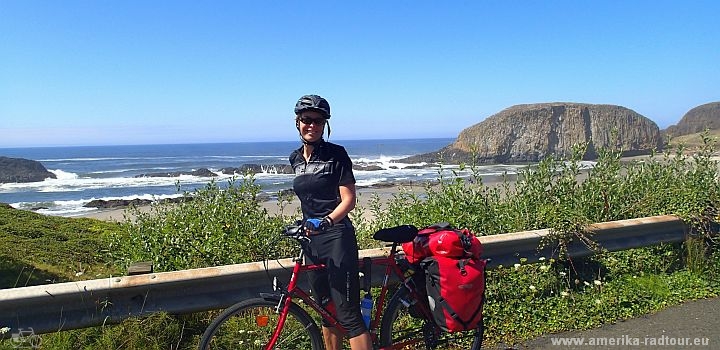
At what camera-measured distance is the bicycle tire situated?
384 centimetres

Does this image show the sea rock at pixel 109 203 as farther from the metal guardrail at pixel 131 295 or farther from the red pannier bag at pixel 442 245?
the red pannier bag at pixel 442 245

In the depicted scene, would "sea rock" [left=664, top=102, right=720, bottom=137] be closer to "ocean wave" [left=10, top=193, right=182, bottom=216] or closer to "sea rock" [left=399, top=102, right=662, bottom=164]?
"sea rock" [left=399, top=102, right=662, bottom=164]

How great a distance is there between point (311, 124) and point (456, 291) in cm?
155

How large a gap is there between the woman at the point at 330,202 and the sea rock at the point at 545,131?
7372 cm

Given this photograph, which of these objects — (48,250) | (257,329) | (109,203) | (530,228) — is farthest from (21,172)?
(257,329)

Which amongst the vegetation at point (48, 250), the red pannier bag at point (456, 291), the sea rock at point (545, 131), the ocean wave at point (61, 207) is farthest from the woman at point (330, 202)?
the sea rock at point (545, 131)

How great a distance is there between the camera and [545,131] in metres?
82.8

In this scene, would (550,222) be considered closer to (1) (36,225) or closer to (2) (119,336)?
(2) (119,336)

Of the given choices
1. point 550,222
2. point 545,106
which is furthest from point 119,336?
point 545,106

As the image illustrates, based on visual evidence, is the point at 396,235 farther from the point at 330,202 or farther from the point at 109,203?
the point at 109,203

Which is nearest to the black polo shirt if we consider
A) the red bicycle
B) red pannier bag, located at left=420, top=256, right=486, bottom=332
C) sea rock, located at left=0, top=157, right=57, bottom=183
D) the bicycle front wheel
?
the red bicycle

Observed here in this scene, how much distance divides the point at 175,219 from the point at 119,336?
2.03m

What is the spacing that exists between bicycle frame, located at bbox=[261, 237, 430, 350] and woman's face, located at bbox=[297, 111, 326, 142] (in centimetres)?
80

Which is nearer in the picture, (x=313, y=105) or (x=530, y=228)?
(x=313, y=105)
